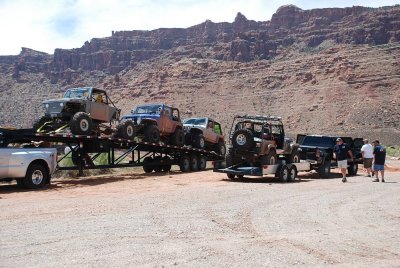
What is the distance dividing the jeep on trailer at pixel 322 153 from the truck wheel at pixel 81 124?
864cm

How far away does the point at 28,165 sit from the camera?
555 inches

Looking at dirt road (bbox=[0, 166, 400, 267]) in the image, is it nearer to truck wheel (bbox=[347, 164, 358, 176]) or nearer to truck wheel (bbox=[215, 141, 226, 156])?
truck wheel (bbox=[347, 164, 358, 176])

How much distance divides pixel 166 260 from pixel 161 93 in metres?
101

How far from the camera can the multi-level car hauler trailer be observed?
51.8 feet

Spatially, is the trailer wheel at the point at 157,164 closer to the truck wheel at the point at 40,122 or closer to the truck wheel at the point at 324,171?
the truck wheel at the point at 40,122

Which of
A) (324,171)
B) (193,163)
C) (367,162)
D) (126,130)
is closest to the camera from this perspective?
(126,130)

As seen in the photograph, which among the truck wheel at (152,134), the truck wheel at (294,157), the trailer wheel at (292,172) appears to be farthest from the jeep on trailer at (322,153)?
the truck wheel at (152,134)


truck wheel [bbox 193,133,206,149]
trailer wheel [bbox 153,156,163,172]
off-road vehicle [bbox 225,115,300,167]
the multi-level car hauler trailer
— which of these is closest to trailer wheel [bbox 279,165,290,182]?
off-road vehicle [bbox 225,115,300,167]

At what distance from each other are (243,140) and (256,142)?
47cm

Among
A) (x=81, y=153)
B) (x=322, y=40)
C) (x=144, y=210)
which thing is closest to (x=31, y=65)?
(x=322, y=40)

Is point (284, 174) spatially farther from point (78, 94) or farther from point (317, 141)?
point (78, 94)

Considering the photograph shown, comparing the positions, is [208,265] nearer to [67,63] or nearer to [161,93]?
[161,93]

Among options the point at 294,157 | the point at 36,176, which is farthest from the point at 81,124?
the point at 294,157

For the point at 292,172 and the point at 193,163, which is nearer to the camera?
the point at 292,172
